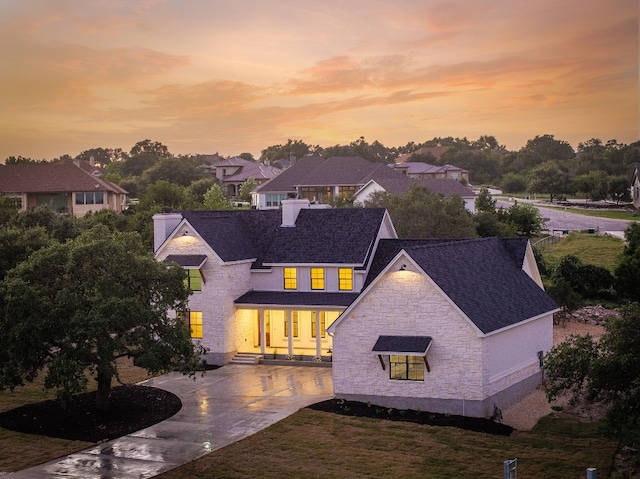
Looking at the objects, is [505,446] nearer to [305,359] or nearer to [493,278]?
[493,278]

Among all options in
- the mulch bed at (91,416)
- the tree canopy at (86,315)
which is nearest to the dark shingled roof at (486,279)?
the tree canopy at (86,315)

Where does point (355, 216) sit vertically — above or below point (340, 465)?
above

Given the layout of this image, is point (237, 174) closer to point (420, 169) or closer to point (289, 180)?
point (420, 169)

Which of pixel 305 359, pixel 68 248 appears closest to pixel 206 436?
pixel 68 248

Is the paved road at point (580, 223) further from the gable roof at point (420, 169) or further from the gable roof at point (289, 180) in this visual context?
the gable roof at point (420, 169)

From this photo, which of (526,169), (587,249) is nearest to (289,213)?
(587,249)

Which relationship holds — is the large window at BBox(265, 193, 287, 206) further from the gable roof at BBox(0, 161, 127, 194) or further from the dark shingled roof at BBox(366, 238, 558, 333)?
the dark shingled roof at BBox(366, 238, 558, 333)
